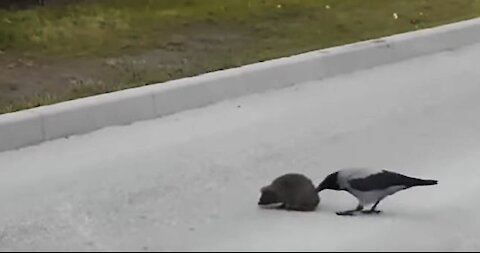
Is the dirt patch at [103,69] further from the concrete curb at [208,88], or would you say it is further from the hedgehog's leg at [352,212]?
the hedgehog's leg at [352,212]

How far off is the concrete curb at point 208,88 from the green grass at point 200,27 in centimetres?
31

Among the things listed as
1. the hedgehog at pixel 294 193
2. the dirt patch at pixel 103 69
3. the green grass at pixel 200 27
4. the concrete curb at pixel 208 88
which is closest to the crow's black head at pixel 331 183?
the hedgehog at pixel 294 193

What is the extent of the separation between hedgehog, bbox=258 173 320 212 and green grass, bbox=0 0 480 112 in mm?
2629

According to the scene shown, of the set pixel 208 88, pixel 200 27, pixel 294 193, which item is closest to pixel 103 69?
pixel 208 88

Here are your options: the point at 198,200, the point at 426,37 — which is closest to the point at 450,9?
the point at 426,37

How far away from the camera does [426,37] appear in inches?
419

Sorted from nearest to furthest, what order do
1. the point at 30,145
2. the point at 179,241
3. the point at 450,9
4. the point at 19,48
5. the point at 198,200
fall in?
the point at 179,241 → the point at 198,200 → the point at 30,145 → the point at 19,48 → the point at 450,9

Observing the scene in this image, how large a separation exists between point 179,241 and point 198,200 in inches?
39.8

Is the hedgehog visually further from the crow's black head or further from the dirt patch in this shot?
the dirt patch

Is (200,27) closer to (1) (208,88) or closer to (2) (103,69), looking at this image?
(2) (103,69)

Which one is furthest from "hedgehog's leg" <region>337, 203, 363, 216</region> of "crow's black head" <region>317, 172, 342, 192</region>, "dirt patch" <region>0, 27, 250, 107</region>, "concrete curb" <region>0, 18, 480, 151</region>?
"dirt patch" <region>0, 27, 250, 107</region>

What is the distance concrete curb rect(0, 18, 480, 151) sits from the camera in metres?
7.17

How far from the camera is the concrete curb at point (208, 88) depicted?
717 cm

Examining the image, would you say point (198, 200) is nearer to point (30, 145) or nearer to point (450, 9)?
point (30, 145)
